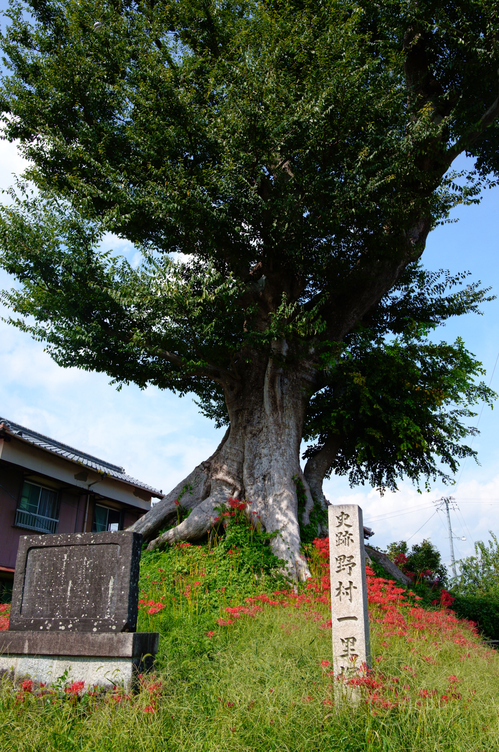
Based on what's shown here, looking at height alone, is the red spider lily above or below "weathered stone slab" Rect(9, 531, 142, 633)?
below

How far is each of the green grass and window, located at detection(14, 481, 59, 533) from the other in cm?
1061

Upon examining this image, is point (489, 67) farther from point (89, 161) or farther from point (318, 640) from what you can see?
point (318, 640)

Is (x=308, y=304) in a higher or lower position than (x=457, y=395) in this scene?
higher

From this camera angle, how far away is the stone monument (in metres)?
5.05

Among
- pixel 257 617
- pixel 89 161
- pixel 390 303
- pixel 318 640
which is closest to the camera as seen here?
pixel 318 640

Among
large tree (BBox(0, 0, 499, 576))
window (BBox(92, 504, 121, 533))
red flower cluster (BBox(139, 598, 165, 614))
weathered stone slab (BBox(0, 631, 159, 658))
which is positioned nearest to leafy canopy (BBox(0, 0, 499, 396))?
large tree (BBox(0, 0, 499, 576))

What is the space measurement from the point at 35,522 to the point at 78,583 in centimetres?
1222

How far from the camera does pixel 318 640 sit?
19.8ft

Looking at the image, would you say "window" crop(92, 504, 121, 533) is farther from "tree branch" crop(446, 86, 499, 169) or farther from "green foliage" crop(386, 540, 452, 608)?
"tree branch" crop(446, 86, 499, 169)

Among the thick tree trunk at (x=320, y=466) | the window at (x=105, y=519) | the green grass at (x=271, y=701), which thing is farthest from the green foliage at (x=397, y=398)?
the window at (x=105, y=519)

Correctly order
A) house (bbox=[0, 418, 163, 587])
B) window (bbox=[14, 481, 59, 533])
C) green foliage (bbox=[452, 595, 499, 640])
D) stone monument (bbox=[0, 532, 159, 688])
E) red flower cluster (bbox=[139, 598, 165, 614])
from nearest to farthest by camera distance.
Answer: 1. stone monument (bbox=[0, 532, 159, 688])
2. red flower cluster (bbox=[139, 598, 165, 614])
3. green foliage (bbox=[452, 595, 499, 640])
4. house (bbox=[0, 418, 163, 587])
5. window (bbox=[14, 481, 59, 533])

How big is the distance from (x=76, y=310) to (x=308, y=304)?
5568mm

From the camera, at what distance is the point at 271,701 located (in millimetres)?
4270

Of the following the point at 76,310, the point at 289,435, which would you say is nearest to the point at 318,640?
the point at 289,435
